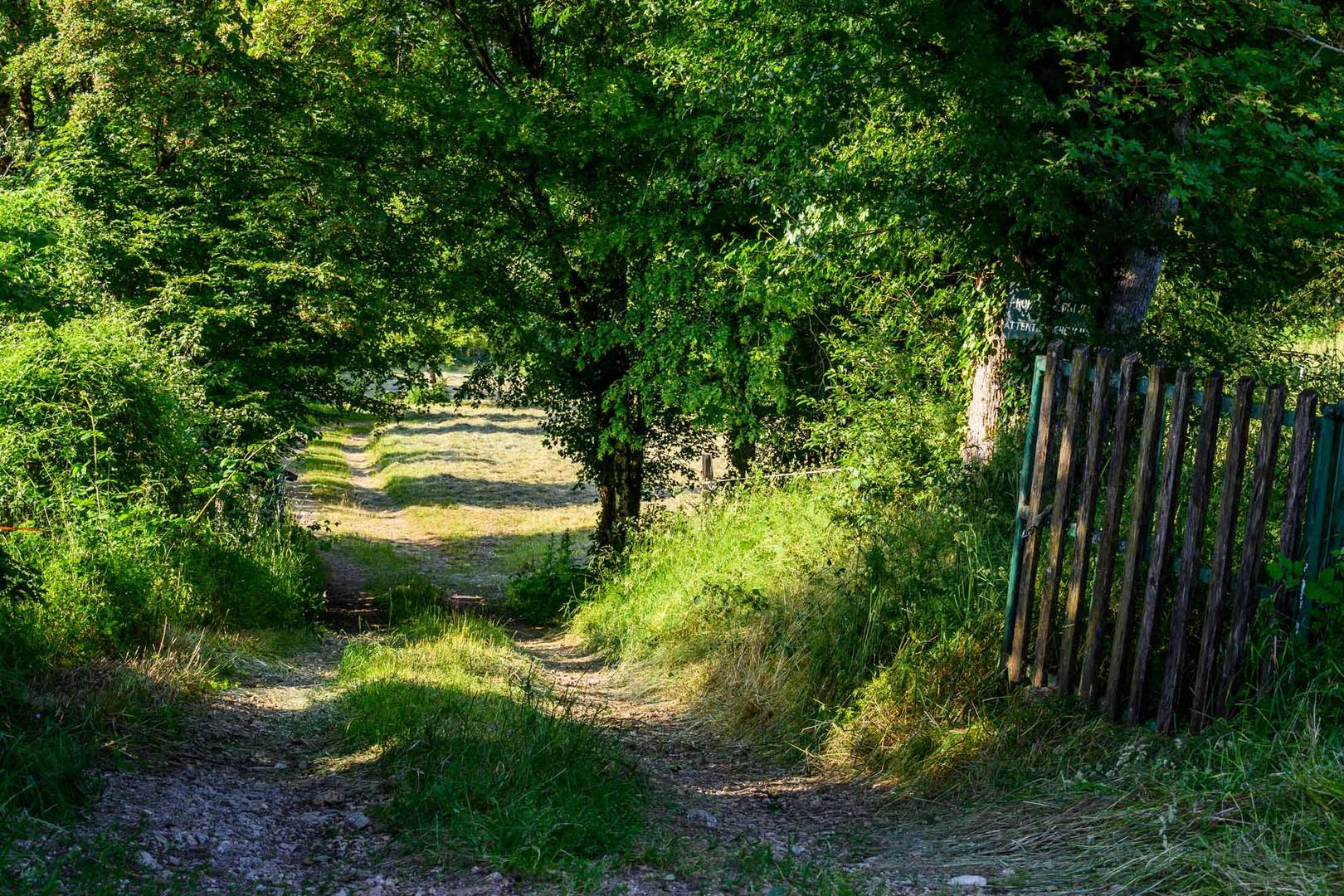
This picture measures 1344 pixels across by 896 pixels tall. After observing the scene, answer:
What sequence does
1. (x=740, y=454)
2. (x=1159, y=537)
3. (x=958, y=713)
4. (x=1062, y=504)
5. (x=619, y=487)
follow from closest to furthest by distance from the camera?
(x=1159, y=537) → (x=1062, y=504) → (x=958, y=713) → (x=740, y=454) → (x=619, y=487)

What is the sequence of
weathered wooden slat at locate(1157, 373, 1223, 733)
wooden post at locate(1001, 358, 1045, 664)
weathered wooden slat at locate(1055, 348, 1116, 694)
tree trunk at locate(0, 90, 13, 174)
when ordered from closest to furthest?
1. weathered wooden slat at locate(1157, 373, 1223, 733)
2. weathered wooden slat at locate(1055, 348, 1116, 694)
3. wooden post at locate(1001, 358, 1045, 664)
4. tree trunk at locate(0, 90, 13, 174)

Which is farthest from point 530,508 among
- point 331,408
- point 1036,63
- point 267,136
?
point 1036,63

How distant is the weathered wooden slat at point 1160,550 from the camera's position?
5.28 meters

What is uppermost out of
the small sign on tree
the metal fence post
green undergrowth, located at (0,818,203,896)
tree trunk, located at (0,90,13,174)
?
tree trunk, located at (0,90,13,174)

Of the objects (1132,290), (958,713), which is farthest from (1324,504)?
(1132,290)

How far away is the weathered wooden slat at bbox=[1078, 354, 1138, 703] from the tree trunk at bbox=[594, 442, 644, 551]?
10.2 metres

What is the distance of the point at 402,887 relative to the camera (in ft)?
13.8

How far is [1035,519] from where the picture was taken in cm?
611

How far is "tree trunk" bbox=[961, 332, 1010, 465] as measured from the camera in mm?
8453

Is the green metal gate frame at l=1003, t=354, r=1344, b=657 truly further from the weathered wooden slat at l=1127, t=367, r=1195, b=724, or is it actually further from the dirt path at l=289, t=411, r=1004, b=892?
the dirt path at l=289, t=411, r=1004, b=892

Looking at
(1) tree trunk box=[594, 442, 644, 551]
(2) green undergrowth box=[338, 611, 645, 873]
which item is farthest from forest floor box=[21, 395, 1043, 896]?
(1) tree trunk box=[594, 442, 644, 551]

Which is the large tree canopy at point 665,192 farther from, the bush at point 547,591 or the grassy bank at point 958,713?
the grassy bank at point 958,713

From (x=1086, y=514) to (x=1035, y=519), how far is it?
0.39m

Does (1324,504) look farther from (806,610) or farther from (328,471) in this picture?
(328,471)
